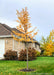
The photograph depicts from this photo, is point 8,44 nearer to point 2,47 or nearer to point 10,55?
point 2,47

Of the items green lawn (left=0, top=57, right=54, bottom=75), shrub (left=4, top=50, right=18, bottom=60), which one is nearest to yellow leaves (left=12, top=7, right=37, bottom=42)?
green lawn (left=0, top=57, right=54, bottom=75)

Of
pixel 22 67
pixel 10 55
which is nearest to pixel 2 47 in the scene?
pixel 10 55

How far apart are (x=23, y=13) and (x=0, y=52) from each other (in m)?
10.5

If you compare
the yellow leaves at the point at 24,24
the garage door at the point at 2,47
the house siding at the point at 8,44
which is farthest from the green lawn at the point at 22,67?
the garage door at the point at 2,47

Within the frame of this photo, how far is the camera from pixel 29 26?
11.3m

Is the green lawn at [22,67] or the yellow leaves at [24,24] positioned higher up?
the yellow leaves at [24,24]

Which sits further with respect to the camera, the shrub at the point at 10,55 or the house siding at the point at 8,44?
the house siding at the point at 8,44

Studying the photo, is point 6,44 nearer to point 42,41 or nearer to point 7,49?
point 7,49

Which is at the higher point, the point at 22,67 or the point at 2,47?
the point at 2,47

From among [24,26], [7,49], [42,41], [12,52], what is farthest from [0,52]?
[42,41]

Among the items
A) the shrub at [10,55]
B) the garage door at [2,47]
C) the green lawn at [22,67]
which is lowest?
the green lawn at [22,67]

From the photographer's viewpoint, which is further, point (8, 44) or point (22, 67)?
point (8, 44)

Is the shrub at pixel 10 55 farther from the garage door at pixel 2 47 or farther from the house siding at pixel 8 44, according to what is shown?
the garage door at pixel 2 47

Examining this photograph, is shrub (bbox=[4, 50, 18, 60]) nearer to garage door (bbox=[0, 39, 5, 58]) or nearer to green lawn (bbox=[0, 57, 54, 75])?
garage door (bbox=[0, 39, 5, 58])
